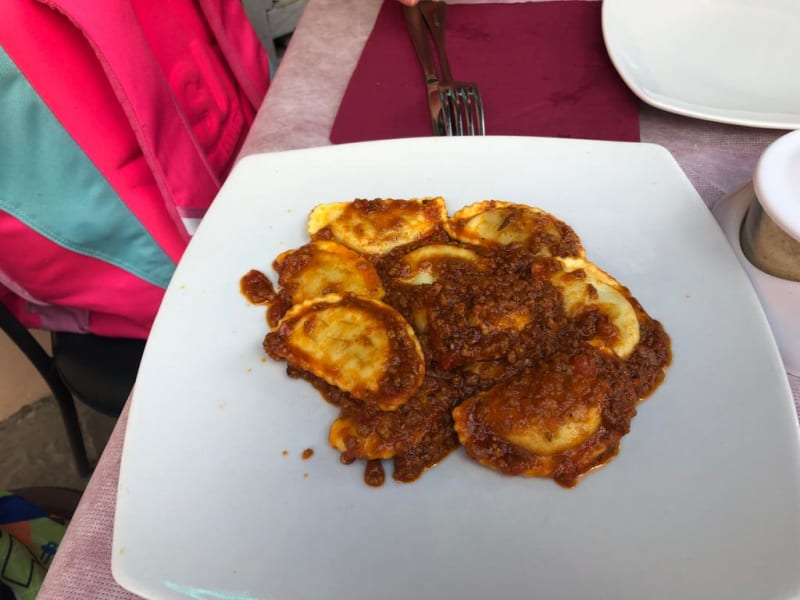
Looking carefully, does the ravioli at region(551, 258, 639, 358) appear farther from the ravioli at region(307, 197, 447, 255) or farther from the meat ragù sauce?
the ravioli at region(307, 197, 447, 255)

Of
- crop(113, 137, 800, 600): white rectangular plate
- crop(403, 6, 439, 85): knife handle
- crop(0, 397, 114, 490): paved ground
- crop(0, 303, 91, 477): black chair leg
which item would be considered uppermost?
crop(403, 6, 439, 85): knife handle

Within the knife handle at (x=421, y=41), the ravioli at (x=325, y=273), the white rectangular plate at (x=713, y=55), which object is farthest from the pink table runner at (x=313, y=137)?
the ravioli at (x=325, y=273)

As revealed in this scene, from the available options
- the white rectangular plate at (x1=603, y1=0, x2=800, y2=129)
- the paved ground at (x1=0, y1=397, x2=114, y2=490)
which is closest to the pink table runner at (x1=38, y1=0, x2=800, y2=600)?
the white rectangular plate at (x1=603, y1=0, x2=800, y2=129)

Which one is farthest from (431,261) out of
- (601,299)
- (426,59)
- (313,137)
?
(426,59)

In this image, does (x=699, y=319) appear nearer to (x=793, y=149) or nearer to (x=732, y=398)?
(x=732, y=398)

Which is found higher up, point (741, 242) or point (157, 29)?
point (157, 29)

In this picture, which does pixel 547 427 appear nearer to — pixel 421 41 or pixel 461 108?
pixel 461 108

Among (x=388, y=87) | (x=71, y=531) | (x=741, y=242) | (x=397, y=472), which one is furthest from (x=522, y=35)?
(x=71, y=531)
